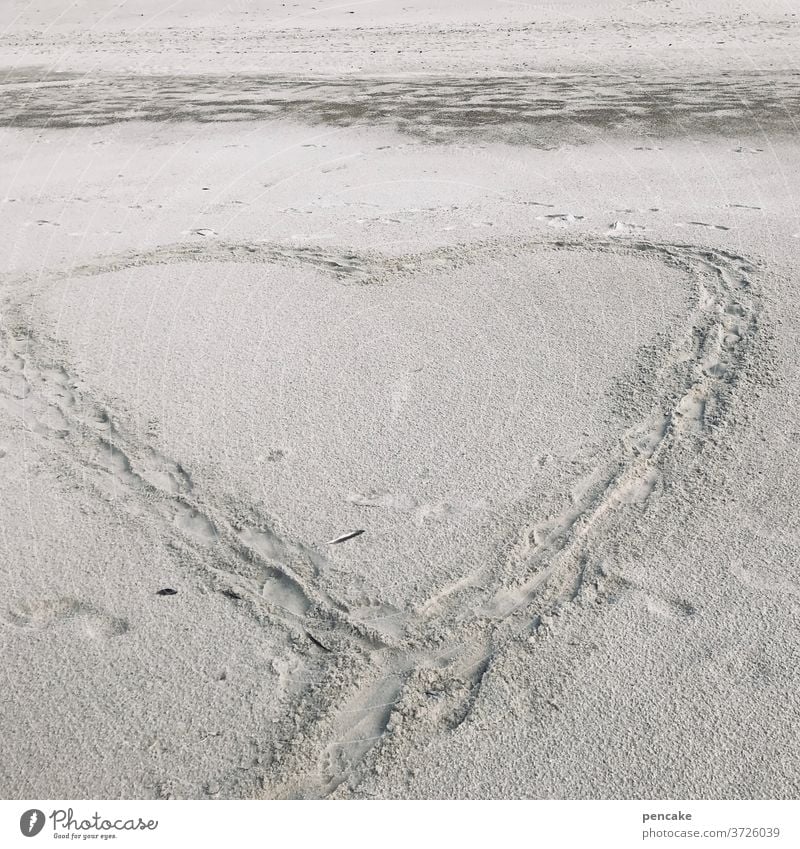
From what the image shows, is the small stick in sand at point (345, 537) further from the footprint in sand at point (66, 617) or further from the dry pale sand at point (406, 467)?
the footprint in sand at point (66, 617)

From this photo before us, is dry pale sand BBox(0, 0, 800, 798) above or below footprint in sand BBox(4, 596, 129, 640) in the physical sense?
above

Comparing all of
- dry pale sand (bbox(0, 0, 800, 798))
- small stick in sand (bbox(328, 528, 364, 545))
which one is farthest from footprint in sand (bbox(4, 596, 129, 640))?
small stick in sand (bbox(328, 528, 364, 545))

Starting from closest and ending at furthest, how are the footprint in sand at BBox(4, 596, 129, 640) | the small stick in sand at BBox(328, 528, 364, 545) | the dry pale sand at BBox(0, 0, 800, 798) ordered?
1. the dry pale sand at BBox(0, 0, 800, 798)
2. the footprint in sand at BBox(4, 596, 129, 640)
3. the small stick in sand at BBox(328, 528, 364, 545)

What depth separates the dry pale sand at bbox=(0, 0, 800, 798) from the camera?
6.97 ft

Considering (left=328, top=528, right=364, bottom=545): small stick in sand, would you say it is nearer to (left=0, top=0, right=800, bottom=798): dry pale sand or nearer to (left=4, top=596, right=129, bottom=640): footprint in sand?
(left=0, top=0, right=800, bottom=798): dry pale sand

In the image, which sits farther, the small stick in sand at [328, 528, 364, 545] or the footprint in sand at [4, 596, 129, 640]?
the small stick in sand at [328, 528, 364, 545]

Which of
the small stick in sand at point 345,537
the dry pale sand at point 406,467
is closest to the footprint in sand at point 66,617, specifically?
the dry pale sand at point 406,467

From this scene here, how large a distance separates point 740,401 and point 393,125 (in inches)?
176

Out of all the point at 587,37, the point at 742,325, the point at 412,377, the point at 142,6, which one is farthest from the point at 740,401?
the point at 142,6

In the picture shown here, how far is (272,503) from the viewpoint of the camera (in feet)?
9.51

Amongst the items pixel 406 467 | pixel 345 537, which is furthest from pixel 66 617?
pixel 406 467

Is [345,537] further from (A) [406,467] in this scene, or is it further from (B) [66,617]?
(B) [66,617]

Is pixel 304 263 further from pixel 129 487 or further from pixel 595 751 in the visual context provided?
pixel 595 751

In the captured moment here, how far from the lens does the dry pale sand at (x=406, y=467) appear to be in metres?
2.12
